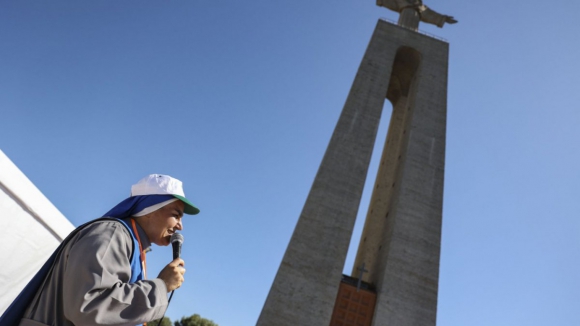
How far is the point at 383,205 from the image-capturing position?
58.9 feet

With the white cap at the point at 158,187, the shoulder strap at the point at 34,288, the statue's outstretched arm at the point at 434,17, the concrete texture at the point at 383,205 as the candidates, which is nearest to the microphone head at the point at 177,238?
the white cap at the point at 158,187

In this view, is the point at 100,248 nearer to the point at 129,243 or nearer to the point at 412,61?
the point at 129,243

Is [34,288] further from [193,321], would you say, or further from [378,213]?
[193,321]

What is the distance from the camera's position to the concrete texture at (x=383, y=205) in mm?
13469

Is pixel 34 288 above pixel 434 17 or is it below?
below

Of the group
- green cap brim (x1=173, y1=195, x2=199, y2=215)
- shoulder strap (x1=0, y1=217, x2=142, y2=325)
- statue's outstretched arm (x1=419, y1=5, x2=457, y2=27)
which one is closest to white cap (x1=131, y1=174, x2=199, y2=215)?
green cap brim (x1=173, y1=195, x2=199, y2=215)

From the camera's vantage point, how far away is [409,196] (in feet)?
51.5

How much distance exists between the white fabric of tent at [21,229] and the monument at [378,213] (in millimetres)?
10034

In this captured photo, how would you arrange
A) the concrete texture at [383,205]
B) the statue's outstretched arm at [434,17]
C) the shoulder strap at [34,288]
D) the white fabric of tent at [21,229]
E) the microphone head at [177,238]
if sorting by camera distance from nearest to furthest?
the shoulder strap at [34,288] → the microphone head at [177,238] → the white fabric of tent at [21,229] → the concrete texture at [383,205] → the statue's outstretched arm at [434,17]

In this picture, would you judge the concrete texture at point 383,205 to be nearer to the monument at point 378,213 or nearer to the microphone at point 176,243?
the monument at point 378,213

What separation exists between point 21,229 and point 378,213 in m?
15.6

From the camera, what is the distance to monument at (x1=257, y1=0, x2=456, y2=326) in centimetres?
1349

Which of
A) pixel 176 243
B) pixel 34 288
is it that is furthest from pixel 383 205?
pixel 34 288

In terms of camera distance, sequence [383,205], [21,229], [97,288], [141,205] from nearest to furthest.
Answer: [97,288] < [141,205] < [21,229] < [383,205]
